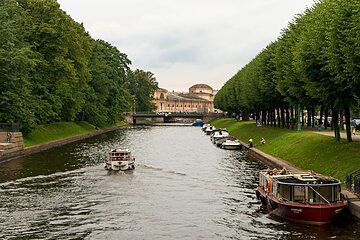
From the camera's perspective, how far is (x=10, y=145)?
2405 inches

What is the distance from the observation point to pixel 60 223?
28.9m

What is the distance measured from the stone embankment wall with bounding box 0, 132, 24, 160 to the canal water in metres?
3.36

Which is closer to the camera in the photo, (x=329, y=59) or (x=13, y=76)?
(x=329, y=59)

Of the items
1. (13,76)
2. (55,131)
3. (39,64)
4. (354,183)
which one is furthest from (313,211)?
(55,131)

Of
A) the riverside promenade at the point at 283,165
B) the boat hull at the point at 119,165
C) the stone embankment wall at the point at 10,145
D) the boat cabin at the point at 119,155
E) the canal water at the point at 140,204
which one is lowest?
the canal water at the point at 140,204

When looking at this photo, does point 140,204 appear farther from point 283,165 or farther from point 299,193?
point 283,165

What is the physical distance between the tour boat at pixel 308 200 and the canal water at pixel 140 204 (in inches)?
24.9

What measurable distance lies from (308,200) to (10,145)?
41.4 meters

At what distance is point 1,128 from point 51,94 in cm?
1680

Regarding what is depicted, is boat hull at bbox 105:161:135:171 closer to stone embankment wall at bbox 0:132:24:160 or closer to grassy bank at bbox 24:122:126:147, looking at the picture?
stone embankment wall at bbox 0:132:24:160

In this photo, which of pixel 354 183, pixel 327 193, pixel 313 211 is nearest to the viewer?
pixel 313 211

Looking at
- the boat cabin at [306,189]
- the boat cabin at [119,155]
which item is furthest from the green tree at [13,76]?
the boat cabin at [306,189]

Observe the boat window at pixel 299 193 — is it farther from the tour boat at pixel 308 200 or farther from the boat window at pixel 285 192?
the boat window at pixel 285 192

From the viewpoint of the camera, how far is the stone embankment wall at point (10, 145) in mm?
58341
